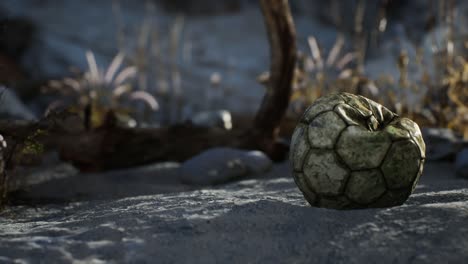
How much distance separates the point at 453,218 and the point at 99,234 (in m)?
1.58

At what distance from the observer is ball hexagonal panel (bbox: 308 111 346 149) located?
2.47 m

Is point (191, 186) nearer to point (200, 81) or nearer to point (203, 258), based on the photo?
point (203, 258)

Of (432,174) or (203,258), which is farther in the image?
(432,174)

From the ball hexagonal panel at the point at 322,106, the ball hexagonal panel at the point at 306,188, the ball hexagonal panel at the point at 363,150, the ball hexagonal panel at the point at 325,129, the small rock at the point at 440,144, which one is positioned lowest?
the small rock at the point at 440,144

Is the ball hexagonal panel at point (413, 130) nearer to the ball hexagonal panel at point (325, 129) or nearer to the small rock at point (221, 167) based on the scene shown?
the ball hexagonal panel at point (325, 129)

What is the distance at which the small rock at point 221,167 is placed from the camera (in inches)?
174

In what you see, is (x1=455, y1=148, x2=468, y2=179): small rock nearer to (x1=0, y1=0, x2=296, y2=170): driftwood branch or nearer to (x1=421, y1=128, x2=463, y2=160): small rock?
(x1=421, y1=128, x2=463, y2=160): small rock

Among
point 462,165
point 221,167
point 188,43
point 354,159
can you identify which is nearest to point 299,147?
point 354,159

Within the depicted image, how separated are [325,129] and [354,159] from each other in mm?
210

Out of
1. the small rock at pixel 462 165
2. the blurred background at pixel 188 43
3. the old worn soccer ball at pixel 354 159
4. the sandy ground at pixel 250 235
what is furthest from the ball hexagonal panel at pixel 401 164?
the blurred background at pixel 188 43

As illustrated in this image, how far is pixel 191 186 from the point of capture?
434 cm

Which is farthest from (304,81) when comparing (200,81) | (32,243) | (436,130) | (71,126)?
(200,81)

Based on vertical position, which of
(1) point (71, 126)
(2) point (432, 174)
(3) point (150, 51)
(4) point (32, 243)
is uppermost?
(3) point (150, 51)

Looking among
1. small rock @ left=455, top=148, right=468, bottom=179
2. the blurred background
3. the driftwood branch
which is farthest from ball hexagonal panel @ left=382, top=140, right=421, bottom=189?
the blurred background
